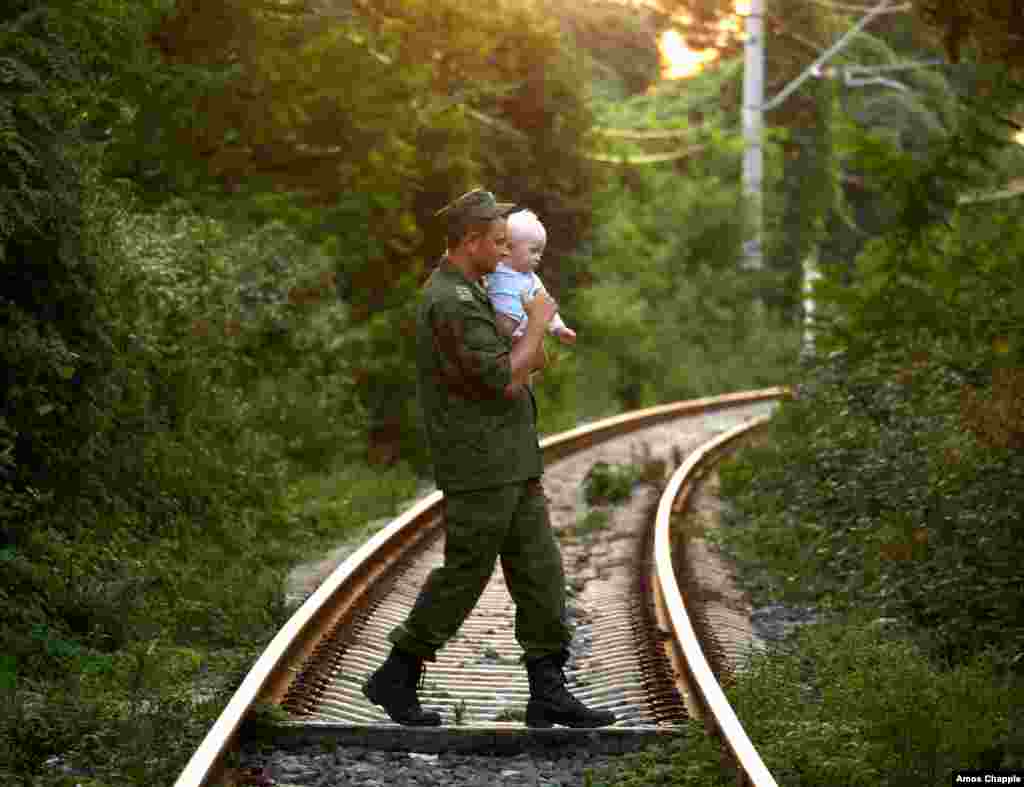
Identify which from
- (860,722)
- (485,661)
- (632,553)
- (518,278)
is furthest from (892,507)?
(518,278)

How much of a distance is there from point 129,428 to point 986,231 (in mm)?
12412

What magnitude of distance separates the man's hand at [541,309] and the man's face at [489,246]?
0.24 m

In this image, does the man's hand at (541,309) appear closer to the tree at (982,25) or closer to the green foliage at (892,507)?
the green foliage at (892,507)

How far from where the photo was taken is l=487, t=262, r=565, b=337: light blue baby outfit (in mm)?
6695

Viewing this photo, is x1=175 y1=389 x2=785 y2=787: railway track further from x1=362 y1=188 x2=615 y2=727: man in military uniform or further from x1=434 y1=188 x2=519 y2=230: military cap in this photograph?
x1=434 y1=188 x2=519 y2=230: military cap

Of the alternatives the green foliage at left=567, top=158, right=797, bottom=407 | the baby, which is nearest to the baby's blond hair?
the baby

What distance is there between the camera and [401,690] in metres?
6.79

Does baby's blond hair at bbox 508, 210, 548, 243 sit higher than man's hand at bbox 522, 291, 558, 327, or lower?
higher

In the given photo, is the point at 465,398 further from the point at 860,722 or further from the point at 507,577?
the point at 860,722

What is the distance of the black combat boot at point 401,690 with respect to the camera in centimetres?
676

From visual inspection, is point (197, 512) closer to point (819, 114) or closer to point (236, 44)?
point (236, 44)

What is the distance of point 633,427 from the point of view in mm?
21703

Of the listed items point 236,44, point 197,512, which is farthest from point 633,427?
point 197,512

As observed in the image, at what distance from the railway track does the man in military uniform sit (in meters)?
0.22
